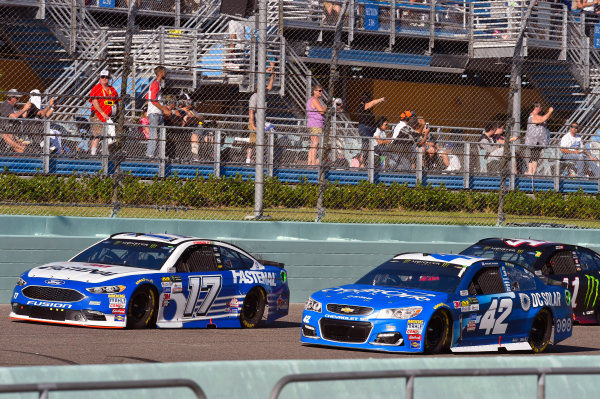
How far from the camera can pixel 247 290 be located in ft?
42.6

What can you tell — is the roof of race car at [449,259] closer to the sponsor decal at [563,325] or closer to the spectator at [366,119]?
the sponsor decal at [563,325]

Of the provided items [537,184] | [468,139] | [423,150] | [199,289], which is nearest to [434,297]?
[199,289]

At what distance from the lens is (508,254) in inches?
586

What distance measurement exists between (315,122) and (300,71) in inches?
304

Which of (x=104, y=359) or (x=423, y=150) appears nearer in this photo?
(x=104, y=359)

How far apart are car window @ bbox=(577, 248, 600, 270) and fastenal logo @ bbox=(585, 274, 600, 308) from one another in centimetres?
23

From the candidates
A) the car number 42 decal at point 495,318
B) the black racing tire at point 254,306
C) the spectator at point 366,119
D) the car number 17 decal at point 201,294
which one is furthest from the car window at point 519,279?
the spectator at point 366,119

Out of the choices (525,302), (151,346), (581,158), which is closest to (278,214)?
(525,302)

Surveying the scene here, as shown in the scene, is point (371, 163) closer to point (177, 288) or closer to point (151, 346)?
point (177, 288)

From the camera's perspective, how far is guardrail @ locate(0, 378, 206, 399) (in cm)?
442

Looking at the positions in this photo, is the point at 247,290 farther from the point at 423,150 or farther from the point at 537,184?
the point at 537,184

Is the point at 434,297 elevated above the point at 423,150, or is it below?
below

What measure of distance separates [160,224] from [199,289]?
324 centimetres

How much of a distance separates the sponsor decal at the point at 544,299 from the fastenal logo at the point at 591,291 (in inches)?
101
